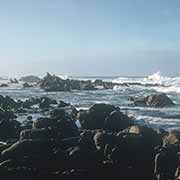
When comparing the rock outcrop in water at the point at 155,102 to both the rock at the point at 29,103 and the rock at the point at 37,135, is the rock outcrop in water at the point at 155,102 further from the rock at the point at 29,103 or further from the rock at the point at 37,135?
the rock at the point at 37,135

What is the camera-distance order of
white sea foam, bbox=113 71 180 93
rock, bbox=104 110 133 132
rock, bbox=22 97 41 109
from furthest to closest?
white sea foam, bbox=113 71 180 93 < rock, bbox=22 97 41 109 < rock, bbox=104 110 133 132

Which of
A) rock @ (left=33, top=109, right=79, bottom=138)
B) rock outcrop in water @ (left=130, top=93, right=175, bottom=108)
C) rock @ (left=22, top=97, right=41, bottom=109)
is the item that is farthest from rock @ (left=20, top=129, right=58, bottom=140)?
rock outcrop in water @ (left=130, top=93, right=175, bottom=108)

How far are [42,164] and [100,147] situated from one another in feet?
8.82

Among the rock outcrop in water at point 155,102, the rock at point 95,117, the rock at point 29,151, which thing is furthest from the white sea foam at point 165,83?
the rock at point 29,151

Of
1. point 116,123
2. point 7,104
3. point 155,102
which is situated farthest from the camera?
point 155,102

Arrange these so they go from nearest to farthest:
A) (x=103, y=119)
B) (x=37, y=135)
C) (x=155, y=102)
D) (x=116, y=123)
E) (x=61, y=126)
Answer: (x=37, y=135), (x=61, y=126), (x=116, y=123), (x=103, y=119), (x=155, y=102)

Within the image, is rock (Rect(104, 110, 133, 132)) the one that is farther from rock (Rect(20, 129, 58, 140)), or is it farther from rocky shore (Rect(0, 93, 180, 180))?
rock (Rect(20, 129, 58, 140))

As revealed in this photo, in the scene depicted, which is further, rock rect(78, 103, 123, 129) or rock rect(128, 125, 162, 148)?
rock rect(78, 103, 123, 129)

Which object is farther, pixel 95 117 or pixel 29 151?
pixel 95 117

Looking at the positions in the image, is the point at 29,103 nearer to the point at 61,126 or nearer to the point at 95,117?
the point at 95,117

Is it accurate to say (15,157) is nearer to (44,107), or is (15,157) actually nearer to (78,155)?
(78,155)

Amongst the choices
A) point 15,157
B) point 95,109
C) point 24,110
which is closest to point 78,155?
point 15,157

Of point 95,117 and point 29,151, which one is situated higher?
point 95,117

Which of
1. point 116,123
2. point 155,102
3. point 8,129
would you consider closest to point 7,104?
point 155,102
